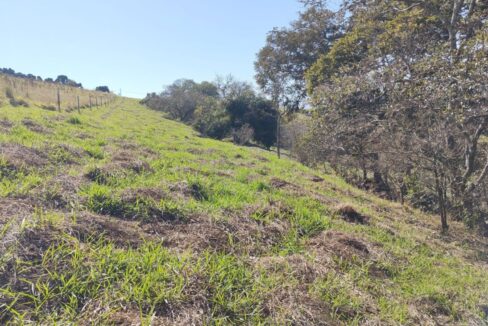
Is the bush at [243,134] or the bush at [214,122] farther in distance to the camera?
the bush at [214,122]

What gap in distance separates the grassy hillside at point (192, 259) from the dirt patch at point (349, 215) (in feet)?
0.12

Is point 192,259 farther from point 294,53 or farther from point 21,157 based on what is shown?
point 294,53

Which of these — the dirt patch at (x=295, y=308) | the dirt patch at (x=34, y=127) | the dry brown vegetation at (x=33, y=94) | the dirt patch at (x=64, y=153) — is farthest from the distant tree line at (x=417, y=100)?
the dry brown vegetation at (x=33, y=94)

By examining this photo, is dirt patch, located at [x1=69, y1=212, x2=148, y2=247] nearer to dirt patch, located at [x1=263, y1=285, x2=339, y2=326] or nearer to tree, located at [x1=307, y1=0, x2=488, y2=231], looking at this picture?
dirt patch, located at [x1=263, y1=285, x2=339, y2=326]

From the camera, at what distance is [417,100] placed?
7699 millimetres

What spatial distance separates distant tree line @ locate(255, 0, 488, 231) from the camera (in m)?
7.06

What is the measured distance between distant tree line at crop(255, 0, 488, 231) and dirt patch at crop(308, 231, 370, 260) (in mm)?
Answer: 3736

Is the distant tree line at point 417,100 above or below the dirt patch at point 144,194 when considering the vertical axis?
above

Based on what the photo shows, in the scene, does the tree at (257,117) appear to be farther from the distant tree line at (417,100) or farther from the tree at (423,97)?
the tree at (423,97)

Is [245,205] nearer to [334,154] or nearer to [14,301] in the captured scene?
[14,301]

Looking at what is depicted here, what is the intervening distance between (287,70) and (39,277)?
19.8 metres

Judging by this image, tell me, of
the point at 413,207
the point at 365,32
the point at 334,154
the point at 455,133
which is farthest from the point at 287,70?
the point at 455,133

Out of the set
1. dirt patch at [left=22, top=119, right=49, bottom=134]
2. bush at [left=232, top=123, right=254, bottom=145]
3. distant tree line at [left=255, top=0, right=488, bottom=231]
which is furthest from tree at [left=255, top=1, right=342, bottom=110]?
dirt patch at [left=22, top=119, right=49, bottom=134]

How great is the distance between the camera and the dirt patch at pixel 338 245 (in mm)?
4073
